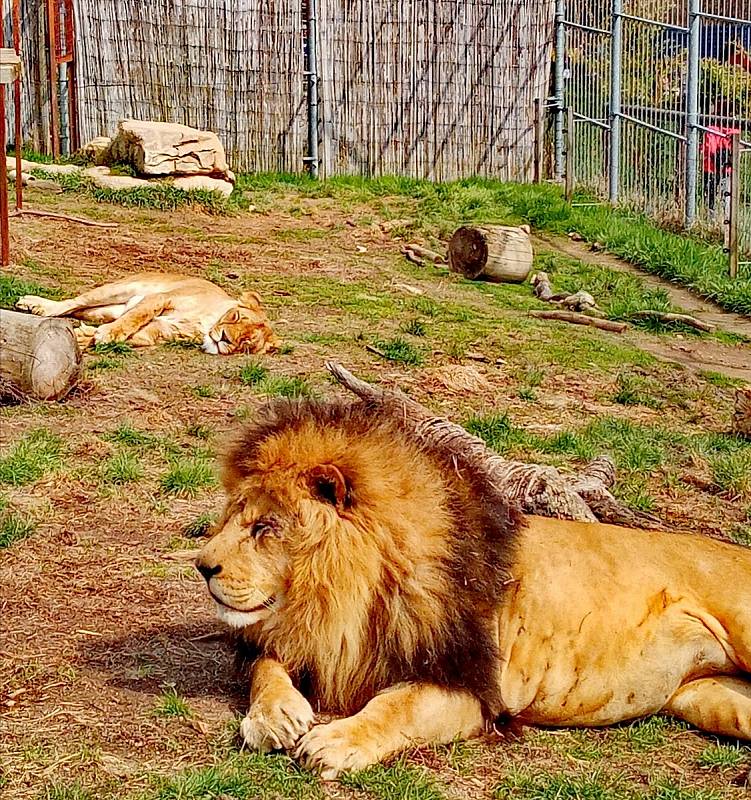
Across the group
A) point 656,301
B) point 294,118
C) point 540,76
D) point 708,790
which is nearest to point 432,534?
point 708,790

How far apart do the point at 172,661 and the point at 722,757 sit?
1.88 meters

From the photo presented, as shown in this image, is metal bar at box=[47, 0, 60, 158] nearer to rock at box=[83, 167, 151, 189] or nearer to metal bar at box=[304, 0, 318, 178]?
rock at box=[83, 167, 151, 189]

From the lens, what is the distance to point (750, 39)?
14820mm

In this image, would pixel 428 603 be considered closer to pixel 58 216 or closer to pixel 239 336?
pixel 239 336

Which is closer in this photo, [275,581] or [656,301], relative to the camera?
[275,581]

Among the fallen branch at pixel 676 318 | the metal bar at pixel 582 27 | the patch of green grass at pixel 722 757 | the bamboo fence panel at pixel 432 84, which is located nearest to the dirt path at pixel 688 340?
the fallen branch at pixel 676 318

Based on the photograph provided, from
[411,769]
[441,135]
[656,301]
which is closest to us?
[411,769]

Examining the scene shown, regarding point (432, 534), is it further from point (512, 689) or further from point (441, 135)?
point (441, 135)

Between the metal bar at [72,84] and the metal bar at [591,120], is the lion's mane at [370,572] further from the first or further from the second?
the metal bar at [591,120]

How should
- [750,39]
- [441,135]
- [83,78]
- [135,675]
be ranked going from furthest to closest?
[441,135], [83,78], [750,39], [135,675]

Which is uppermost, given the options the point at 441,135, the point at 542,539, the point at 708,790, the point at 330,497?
the point at 441,135

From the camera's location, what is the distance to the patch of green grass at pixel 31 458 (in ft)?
21.5

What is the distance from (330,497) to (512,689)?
0.85 m

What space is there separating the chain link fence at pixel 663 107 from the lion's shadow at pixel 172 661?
9.86 meters
